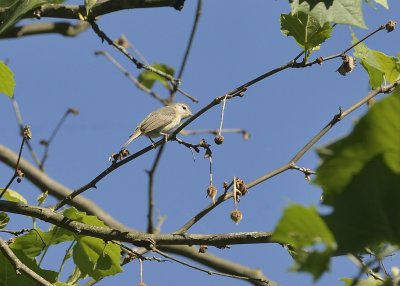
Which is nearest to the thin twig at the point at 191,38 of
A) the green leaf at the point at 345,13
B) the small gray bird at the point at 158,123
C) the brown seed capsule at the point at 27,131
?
the small gray bird at the point at 158,123

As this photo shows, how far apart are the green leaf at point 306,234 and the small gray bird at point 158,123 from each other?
6.02 m

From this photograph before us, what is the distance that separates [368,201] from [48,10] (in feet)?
13.0

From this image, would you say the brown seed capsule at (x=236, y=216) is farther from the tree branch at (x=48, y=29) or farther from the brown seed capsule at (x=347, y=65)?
the tree branch at (x=48, y=29)

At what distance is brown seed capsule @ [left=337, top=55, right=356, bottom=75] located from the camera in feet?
11.2

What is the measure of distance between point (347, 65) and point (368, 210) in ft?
8.27

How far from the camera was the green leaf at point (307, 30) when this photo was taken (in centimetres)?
319

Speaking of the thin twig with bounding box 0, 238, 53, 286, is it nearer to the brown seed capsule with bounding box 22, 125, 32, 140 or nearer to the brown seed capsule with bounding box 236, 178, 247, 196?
the brown seed capsule with bounding box 22, 125, 32, 140

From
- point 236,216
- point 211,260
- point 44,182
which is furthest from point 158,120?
point 236,216

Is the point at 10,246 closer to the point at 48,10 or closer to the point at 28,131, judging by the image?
the point at 28,131

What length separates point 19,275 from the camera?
3088 millimetres

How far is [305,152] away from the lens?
3.15 m

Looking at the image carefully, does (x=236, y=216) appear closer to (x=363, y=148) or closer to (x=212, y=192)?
(x=212, y=192)

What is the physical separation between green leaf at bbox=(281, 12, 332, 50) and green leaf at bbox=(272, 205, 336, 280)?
7.37 ft

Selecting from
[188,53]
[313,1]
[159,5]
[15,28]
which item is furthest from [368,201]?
[15,28]
